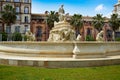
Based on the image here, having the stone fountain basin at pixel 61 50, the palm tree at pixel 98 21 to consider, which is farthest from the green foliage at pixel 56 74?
the palm tree at pixel 98 21

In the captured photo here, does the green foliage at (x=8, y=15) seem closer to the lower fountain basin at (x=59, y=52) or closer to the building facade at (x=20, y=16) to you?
the building facade at (x=20, y=16)

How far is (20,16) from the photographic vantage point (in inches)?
2689

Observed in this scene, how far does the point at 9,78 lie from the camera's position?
10.5 m

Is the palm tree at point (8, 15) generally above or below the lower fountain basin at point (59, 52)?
above

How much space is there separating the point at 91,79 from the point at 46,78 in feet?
6.44

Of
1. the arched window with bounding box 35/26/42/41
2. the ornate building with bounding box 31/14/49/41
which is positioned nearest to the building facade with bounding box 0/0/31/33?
the ornate building with bounding box 31/14/49/41

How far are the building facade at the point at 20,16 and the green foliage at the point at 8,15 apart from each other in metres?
4.18

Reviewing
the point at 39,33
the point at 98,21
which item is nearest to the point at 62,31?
the point at 98,21

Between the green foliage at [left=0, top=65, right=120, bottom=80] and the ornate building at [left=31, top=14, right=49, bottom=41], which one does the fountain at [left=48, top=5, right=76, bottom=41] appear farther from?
the ornate building at [left=31, top=14, right=49, bottom=41]

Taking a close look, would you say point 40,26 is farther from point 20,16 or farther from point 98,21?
point 98,21

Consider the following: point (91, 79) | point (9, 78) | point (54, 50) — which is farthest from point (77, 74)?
point (54, 50)

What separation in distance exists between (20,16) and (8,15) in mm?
6951

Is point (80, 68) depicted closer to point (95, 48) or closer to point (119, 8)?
point (95, 48)

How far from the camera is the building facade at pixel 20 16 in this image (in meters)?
67.1
